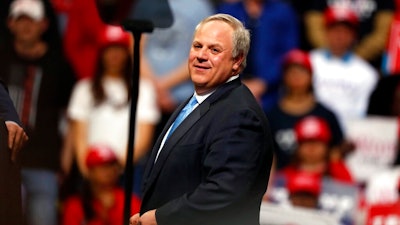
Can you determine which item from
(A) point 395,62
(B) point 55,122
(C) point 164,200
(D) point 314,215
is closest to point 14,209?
(C) point 164,200

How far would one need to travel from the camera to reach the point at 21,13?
7.15m

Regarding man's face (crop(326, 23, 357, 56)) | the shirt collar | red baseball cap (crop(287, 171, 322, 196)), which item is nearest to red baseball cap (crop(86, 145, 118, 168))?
red baseball cap (crop(287, 171, 322, 196))

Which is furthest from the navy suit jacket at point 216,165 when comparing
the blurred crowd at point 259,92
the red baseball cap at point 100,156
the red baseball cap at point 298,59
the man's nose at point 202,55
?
the red baseball cap at point 298,59

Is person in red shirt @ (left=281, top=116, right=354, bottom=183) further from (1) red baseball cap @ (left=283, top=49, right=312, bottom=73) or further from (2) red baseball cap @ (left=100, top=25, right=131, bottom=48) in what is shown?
(2) red baseball cap @ (left=100, top=25, right=131, bottom=48)

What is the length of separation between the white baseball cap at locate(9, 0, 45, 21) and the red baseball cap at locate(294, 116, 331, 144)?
5.80ft

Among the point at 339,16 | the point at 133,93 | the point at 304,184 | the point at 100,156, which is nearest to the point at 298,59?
the point at 339,16

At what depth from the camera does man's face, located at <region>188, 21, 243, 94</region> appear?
4023 millimetres

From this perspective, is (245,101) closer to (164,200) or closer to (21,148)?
(164,200)

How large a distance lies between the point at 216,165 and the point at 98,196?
304 centimetres

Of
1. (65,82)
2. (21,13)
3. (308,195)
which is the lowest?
(308,195)

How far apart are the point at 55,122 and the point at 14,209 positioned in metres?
3.25

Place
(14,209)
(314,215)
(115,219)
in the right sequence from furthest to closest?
(115,219) → (314,215) → (14,209)

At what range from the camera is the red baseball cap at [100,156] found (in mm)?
7211

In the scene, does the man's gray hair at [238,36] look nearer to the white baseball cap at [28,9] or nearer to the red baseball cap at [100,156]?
the white baseball cap at [28,9]
